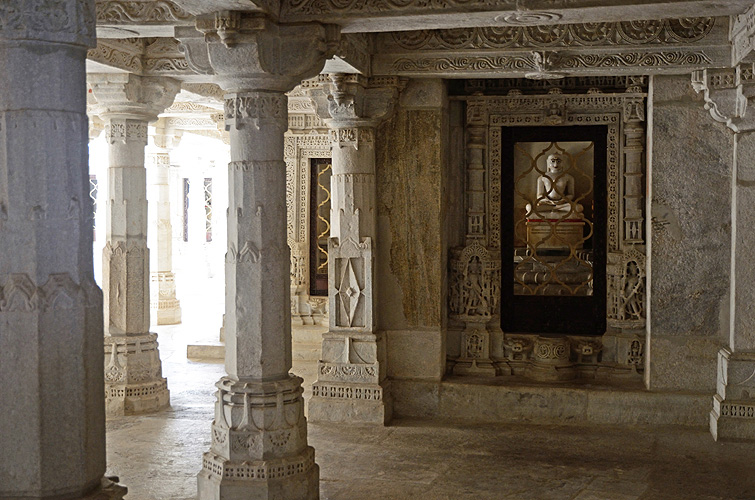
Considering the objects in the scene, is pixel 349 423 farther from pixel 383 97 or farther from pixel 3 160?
pixel 3 160

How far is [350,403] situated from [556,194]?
3125 mm

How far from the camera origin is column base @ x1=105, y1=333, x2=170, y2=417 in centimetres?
918

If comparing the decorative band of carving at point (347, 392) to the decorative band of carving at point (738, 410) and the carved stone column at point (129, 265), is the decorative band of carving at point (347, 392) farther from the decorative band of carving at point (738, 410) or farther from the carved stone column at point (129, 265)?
the decorative band of carving at point (738, 410)

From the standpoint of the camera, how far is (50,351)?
2.99 meters

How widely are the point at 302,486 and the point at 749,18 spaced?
4520 mm

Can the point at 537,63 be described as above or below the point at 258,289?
above

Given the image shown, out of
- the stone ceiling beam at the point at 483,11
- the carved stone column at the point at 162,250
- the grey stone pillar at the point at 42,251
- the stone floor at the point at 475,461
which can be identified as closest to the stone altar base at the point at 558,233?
the stone floor at the point at 475,461

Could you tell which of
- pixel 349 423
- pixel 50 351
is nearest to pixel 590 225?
pixel 349 423

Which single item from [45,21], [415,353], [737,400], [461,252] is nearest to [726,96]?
[737,400]

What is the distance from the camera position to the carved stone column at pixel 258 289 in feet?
19.4

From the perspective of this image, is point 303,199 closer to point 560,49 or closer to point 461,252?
point 461,252

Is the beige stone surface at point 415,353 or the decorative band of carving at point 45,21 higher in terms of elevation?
the decorative band of carving at point 45,21

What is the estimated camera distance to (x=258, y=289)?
5.99 metres

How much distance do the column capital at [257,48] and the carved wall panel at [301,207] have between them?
6686mm
